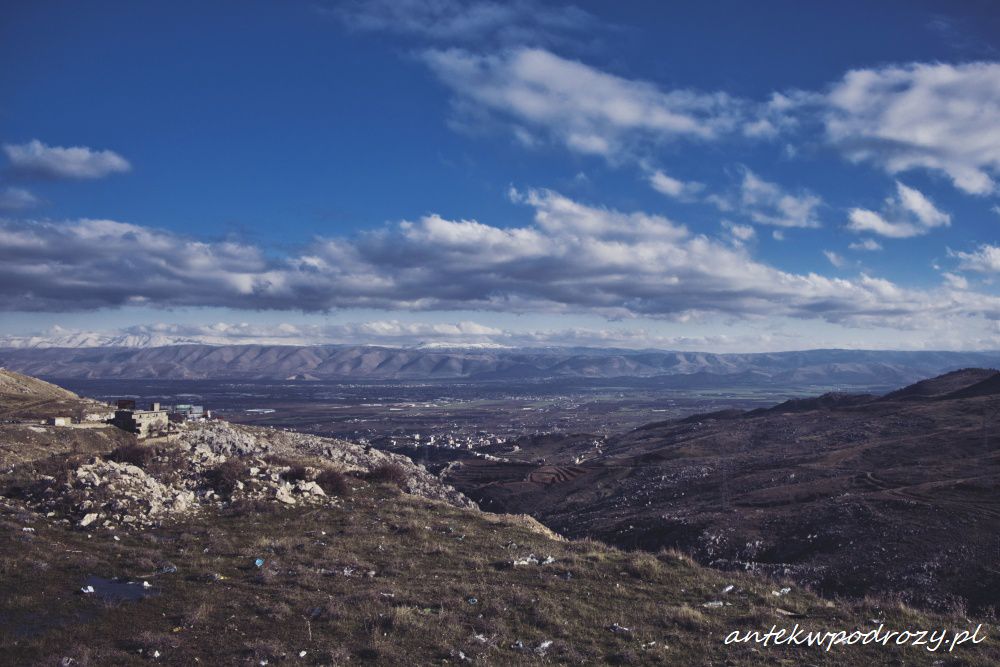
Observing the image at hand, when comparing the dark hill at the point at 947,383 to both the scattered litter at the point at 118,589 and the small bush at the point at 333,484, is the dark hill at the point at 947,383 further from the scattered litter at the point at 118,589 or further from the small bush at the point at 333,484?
the scattered litter at the point at 118,589

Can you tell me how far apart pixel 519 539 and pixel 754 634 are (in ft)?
35.3

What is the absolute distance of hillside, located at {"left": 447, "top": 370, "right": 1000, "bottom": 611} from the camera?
29469 mm

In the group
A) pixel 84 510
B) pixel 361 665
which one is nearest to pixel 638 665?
pixel 361 665

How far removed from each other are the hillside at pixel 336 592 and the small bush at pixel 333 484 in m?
3.06

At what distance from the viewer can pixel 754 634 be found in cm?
1289

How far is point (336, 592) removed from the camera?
48.6 feet

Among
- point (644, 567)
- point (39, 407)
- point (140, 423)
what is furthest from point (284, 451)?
point (644, 567)

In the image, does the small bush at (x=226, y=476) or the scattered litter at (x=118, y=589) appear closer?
the scattered litter at (x=118, y=589)

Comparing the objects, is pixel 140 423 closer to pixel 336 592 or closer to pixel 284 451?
pixel 284 451

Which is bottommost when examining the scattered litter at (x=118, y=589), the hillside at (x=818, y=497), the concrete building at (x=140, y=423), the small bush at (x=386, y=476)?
the hillside at (x=818, y=497)

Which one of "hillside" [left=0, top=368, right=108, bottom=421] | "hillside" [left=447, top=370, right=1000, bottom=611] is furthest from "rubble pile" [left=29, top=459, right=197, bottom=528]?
"hillside" [left=0, top=368, right=108, bottom=421]

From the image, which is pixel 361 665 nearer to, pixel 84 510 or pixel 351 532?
pixel 351 532

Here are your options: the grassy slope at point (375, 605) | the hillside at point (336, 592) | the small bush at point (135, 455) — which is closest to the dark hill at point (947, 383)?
the hillside at point (336, 592)

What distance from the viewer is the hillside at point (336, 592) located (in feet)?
37.7
